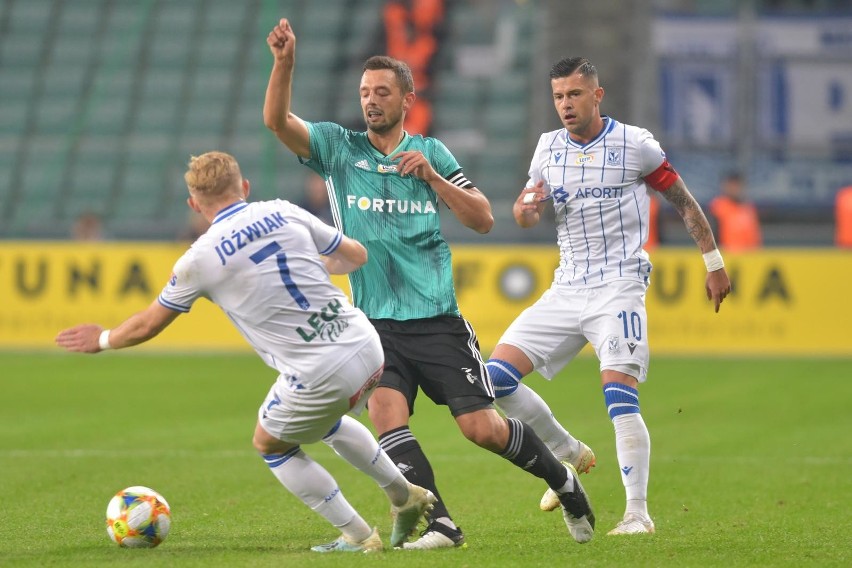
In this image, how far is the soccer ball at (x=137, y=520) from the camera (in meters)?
6.74

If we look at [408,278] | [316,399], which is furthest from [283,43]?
[316,399]

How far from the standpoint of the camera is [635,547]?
22.0ft

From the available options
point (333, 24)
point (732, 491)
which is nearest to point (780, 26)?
point (333, 24)

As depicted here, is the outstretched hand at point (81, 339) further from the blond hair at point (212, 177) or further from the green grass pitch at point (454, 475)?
the green grass pitch at point (454, 475)

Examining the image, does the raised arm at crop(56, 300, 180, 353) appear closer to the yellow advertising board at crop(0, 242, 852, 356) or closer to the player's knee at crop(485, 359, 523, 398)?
the player's knee at crop(485, 359, 523, 398)

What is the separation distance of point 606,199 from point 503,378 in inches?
42.2

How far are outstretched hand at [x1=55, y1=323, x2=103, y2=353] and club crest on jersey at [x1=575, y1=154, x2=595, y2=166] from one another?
2.80 m

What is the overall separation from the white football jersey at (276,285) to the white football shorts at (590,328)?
1.63 meters

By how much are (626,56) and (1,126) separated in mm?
12199

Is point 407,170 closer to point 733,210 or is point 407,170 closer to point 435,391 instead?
point 435,391

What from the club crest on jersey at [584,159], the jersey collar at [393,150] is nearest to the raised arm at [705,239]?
the club crest on jersey at [584,159]

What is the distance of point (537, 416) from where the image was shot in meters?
7.66

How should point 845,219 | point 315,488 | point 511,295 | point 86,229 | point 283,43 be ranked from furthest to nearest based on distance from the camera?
point 86,229 → point 845,219 → point 511,295 → point 283,43 → point 315,488

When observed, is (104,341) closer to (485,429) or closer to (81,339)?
(81,339)
